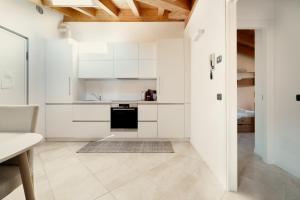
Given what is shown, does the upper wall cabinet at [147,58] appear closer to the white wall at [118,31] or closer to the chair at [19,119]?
the white wall at [118,31]

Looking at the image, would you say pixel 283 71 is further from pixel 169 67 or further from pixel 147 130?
pixel 147 130

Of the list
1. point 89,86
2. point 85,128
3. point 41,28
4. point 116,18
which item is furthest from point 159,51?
point 41,28

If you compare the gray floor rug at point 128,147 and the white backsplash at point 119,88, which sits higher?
the white backsplash at point 119,88

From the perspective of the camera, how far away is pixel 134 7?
3.65 m

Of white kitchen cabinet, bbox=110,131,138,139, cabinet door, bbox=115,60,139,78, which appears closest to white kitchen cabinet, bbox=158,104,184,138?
white kitchen cabinet, bbox=110,131,138,139

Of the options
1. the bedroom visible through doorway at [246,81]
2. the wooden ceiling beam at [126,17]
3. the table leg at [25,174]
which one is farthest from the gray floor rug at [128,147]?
the wooden ceiling beam at [126,17]

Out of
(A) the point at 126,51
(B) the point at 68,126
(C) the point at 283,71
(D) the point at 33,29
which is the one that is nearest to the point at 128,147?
(B) the point at 68,126

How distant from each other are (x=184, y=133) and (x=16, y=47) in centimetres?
348

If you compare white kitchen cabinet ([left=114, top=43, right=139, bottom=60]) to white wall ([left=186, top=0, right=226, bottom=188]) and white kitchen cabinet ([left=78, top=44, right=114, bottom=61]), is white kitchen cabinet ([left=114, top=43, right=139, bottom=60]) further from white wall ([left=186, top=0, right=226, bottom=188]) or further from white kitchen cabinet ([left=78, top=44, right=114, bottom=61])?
white wall ([left=186, top=0, right=226, bottom=188])

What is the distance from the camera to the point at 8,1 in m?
2.88

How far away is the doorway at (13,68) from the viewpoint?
279cm

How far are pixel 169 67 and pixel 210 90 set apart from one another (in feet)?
4.87

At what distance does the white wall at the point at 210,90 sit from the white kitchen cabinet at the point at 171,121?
0.62 m

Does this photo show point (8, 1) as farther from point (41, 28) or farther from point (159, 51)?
point (159, 51)
